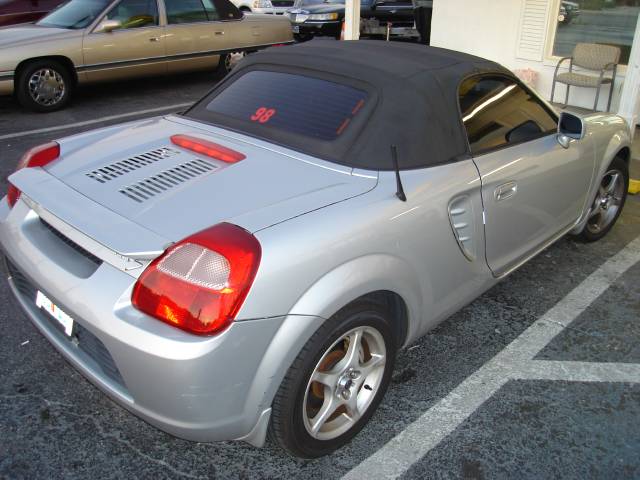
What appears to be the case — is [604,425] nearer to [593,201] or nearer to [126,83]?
[593,201]

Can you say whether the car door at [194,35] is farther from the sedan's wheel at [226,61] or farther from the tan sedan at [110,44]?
the sedan's wheel at [226,61]

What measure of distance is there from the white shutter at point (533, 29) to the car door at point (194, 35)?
4423 millimetres

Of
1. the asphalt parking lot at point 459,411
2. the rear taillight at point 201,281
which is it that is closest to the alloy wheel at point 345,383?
the asphalt parking lot at point 459,411

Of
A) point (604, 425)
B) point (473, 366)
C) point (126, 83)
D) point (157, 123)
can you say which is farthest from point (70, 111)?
point (604, 425)

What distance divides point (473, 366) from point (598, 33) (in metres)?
6.58

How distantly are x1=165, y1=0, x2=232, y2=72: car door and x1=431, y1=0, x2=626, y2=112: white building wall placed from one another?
11.4 feet

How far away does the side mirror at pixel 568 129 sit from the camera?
342 cm

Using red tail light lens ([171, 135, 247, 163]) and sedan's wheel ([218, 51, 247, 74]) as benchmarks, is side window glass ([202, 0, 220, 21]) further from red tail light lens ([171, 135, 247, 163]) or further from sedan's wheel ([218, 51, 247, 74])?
red tail light lens ([171, 135, 247, 163])

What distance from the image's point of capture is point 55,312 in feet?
7.47

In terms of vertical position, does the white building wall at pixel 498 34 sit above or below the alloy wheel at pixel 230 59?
above

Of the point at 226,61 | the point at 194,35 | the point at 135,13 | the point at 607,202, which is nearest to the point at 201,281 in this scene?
the point at 607,202

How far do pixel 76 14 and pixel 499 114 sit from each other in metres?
6.93

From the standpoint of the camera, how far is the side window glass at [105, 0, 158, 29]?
8.09m

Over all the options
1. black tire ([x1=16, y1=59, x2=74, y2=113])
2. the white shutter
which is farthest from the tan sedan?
the white shutter
